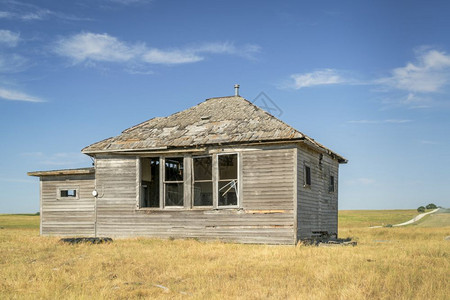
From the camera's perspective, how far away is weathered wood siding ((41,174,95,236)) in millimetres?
22288

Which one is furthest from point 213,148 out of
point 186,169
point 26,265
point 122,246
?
point 26,265

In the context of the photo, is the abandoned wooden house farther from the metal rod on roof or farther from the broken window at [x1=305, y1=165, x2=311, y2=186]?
the metal rod on roof

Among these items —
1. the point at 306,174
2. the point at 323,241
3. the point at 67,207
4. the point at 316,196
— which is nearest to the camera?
the point at 306,174

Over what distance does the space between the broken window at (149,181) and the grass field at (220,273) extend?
18.0 feet

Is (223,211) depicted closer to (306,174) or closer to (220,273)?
(306,174)

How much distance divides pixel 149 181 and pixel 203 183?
3906mm

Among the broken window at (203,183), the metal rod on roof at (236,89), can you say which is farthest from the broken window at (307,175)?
the broken window at (203,183)

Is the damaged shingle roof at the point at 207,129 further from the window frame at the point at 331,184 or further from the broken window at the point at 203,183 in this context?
the broken window at the point at 203,183

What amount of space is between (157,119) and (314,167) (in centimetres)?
779

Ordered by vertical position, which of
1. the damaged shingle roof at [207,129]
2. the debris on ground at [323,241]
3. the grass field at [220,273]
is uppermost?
the damaged shingle roof at [207,129]

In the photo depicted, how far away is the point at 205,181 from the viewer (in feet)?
62.0

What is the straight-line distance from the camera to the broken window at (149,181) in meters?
21.5

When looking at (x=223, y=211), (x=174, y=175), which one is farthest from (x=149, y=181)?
(x=223, y=211)

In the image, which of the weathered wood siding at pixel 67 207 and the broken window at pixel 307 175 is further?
the weathered wood siding at pixel 67 207
